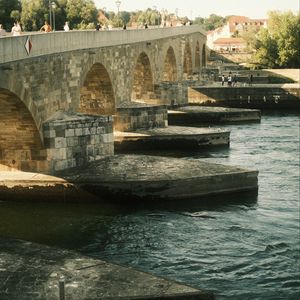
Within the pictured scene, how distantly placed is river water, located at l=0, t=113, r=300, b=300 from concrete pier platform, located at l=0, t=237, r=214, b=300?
77.8 inches

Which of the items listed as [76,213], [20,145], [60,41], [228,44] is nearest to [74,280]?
[76,213]

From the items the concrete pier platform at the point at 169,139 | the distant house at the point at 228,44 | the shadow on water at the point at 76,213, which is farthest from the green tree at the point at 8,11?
the distant house at the point at 228,44

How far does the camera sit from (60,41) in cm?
1727

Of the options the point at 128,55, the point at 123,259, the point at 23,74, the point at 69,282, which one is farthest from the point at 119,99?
the point at 69,282

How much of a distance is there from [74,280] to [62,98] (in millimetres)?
9282

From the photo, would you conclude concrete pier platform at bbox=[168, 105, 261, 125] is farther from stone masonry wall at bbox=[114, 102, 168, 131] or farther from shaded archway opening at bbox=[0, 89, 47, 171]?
shaded archway opening at bbox=[0, 89, 47, 171]

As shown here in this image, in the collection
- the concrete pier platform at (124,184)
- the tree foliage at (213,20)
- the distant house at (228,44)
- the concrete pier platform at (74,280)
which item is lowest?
the concrete pier platform at (74,280)

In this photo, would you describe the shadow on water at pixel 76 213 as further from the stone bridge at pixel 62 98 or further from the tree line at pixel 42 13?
the tree line at pixel 42 13

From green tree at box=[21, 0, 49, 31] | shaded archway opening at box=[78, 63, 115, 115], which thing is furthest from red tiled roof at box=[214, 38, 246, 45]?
shaded archway opening at box=[78, 63, 115, 115]

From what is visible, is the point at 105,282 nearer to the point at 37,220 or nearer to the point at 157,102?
the point at 37,220

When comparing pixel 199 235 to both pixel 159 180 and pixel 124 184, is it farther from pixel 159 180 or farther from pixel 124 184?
pixel 124 184

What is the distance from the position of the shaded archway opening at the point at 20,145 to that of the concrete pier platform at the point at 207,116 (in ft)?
A: 48.8

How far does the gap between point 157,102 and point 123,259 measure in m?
19.9

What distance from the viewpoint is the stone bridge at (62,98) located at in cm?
1531
